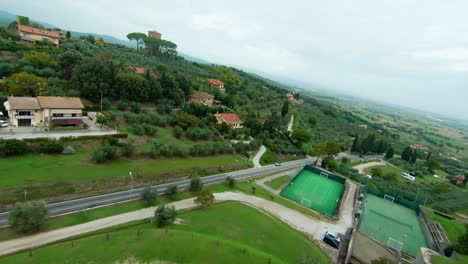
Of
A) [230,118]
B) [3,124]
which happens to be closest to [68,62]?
[3,124]

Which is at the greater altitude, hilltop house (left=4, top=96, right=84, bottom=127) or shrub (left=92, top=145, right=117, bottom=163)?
hilltop house (left=4, top=96, right=84, bottom=127)

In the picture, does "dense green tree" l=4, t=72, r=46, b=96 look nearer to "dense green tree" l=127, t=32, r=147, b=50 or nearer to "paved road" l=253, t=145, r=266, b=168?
"paved road" l=253, t=145, r=266, b=168

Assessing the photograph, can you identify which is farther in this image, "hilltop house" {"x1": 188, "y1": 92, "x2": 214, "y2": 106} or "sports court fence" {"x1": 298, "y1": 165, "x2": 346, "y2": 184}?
"hilltop house" {"x1": 188, "y1": 92, "x2": 214, "y2": 106}

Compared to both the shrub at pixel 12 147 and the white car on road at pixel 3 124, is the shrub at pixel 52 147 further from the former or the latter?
the white car on road at pixel 3 124

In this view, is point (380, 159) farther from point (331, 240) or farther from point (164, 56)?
point (164, 56)

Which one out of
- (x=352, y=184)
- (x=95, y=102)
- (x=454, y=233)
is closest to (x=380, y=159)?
(x=352, y=184)

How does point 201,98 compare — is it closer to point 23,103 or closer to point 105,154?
point 105,154

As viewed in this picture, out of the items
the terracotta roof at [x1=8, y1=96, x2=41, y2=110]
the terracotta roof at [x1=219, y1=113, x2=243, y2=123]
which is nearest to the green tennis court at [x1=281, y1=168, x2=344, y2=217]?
the terracotta roof at [x1=219, y1=113, x2=243, y2=123]

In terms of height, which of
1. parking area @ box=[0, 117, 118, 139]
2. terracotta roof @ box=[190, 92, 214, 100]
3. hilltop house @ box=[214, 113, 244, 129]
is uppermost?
terracotta roof @ box=[190, 92, 214, 100]
